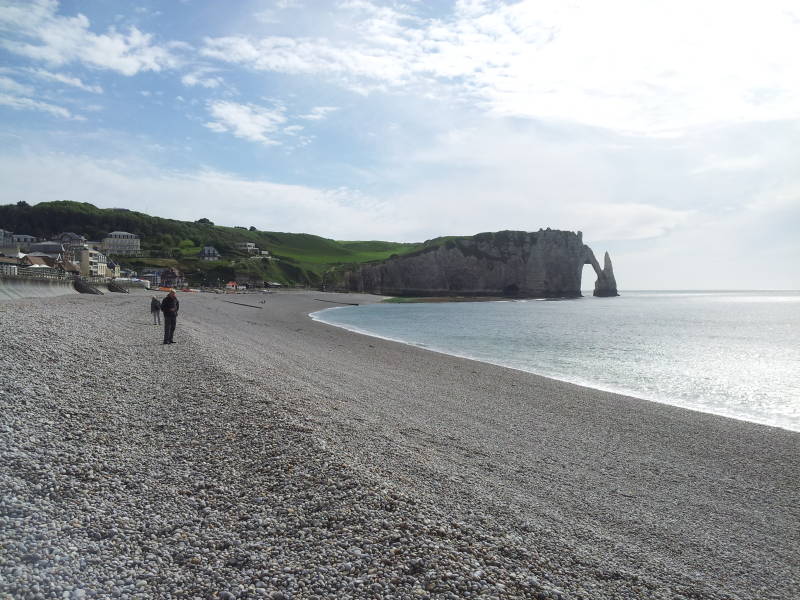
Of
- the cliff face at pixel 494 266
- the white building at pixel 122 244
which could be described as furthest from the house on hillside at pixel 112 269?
the cliff face at pixel 494 266

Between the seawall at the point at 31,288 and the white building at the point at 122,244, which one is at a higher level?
the white building at the point at 122,244

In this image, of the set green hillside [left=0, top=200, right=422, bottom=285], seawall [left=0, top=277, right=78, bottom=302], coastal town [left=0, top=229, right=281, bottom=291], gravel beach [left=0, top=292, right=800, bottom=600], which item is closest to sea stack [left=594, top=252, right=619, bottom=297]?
green hillside [left=0, top=200, right=422, bottom=285]

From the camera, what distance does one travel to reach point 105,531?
216 inches

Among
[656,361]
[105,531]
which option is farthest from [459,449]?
[656,361]

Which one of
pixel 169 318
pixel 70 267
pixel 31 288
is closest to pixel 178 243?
pixel 70 267

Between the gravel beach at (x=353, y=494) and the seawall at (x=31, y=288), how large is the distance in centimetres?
3314

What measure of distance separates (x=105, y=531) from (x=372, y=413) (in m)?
7.34

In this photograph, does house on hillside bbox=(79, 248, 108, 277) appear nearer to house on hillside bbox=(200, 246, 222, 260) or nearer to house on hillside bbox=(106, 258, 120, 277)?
house on hillside bbox=(106, 258, 120, 277)

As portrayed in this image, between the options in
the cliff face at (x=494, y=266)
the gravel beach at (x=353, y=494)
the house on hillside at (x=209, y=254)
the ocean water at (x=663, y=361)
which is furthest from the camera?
the house on hillside at (x=209, y=254)

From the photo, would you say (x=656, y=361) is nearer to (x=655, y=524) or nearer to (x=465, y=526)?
→ (x=655, y=524)

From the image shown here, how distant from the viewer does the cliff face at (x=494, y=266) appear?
426 feet

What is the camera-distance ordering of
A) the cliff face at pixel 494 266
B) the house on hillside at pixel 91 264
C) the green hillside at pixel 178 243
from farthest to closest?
the green hillside at pixel 178 243, the cliff face at pixel 494 266, the house on hillside at pixel 91 264

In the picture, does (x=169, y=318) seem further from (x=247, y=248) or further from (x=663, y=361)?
(x=247, y=248)

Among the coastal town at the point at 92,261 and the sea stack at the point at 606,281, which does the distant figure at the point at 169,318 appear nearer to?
the coastal town at the point at 92,261
